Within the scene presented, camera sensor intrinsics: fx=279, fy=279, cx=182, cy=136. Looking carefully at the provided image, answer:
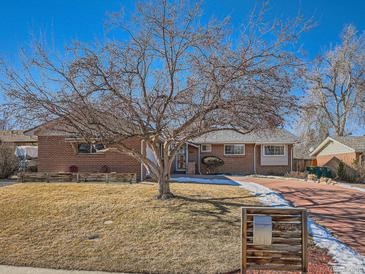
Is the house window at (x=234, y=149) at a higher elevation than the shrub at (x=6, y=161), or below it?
higher

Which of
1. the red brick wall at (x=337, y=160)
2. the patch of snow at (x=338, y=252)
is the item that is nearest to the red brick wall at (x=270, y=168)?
the red brick wall at (x=337, y=160)

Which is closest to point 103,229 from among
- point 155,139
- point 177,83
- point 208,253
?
point 208,253

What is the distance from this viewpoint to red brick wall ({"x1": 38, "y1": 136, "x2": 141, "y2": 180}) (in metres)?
15.9

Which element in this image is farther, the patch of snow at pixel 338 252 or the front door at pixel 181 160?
the front door at pixel 181 160

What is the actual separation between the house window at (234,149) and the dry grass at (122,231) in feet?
41.3

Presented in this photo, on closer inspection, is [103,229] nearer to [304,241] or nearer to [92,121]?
[92,121]

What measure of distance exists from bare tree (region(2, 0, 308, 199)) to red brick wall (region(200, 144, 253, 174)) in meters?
14.2

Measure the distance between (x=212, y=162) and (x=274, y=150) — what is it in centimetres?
540

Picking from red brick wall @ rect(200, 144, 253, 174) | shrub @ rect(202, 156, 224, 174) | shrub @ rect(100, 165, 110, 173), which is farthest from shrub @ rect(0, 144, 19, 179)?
red brick wall @ rect(200, 144, 253, 174)

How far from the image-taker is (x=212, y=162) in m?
21.8

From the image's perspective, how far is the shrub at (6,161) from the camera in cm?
1666

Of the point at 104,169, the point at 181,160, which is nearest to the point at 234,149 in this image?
the point at 181,160

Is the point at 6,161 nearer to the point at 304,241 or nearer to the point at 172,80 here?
the point at 172,80

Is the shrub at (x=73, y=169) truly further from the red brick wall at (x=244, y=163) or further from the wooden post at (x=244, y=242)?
the wooden post at (x=244, y=242)
